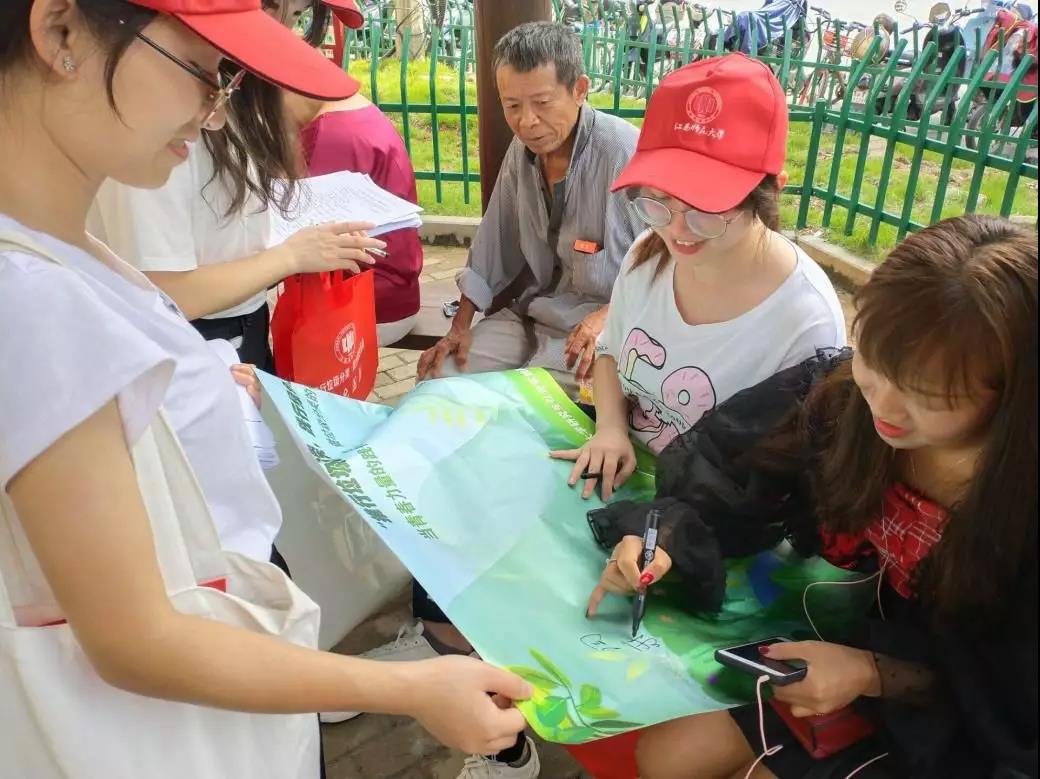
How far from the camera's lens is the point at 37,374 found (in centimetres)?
77

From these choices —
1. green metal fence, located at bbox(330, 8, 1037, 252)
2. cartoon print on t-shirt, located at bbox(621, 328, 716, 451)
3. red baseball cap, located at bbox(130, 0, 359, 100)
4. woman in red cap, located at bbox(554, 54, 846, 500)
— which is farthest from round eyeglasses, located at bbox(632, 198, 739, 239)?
green metal fence, located at bbox(330, 8, 1037, 252)

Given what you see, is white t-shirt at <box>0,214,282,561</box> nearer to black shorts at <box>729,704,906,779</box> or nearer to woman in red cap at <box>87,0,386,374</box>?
woman in red cap at <box>87,0,386,374</box>

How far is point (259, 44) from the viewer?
2.93ft

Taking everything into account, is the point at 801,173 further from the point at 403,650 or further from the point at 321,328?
the point at 403,650

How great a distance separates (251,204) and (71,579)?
1305 millimetres

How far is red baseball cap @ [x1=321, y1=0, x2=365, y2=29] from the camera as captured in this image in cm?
188

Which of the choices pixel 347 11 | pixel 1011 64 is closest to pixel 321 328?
pixel 347 11

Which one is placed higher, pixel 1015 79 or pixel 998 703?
pixel 1015 79

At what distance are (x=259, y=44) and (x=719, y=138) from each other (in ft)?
3.35

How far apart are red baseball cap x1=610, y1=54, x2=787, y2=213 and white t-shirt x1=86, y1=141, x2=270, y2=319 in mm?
865

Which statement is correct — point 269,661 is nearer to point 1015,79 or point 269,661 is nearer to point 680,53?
point 1015,79

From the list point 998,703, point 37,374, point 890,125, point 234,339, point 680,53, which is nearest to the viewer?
point 37,374

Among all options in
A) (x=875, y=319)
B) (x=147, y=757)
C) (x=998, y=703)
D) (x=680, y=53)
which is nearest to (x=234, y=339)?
(x=147, y=757)

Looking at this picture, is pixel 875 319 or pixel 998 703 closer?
pixel 998 703
